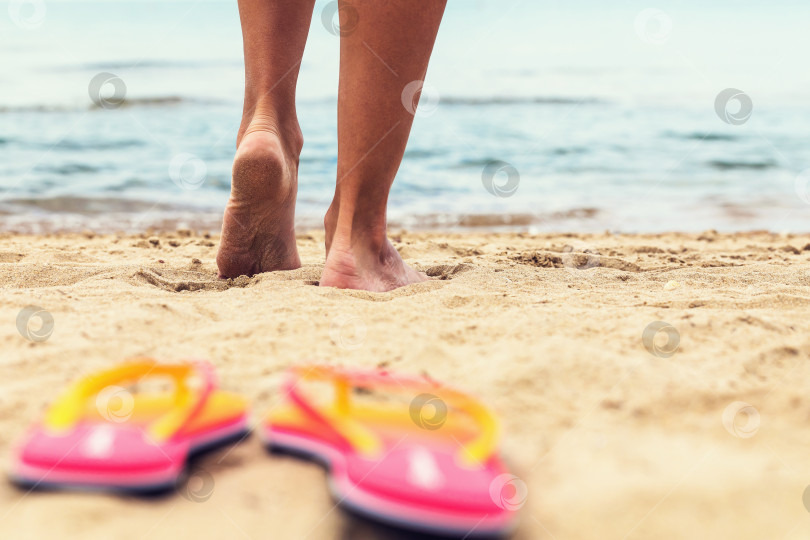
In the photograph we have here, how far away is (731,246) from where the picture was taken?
302 centimetres

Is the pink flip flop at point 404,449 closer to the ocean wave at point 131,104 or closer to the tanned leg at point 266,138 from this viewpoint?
the tanned leg at point 266,138

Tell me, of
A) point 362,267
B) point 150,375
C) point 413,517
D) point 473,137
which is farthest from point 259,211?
point 473,137

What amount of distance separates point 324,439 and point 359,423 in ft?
0.22

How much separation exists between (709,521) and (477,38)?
20.0 meters

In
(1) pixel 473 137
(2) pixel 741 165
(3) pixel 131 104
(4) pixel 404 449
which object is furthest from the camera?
(3) pixel 131 104

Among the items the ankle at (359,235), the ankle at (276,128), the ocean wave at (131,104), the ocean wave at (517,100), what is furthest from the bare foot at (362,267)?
the ocean wave at (517,100)

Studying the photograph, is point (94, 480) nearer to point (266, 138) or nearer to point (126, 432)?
point (126, 432)

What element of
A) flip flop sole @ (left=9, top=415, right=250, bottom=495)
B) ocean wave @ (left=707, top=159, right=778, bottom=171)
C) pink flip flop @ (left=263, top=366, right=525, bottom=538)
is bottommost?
flip flop sole @ (left=9, top=415, right=250, bottom=495)

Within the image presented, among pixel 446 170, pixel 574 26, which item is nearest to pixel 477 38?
pixel 574 26

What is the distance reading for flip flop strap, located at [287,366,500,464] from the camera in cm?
84

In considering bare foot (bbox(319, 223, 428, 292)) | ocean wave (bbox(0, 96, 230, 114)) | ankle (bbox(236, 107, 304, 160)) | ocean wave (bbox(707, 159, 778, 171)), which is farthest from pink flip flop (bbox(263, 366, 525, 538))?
ocean wave (bbox(0, 96, 230, 114))

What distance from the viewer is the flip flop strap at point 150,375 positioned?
2.84 ft

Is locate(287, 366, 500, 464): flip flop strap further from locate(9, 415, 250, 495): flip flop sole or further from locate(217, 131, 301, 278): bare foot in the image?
locate(217, 131, 301, 278): bare foot

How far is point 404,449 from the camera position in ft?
2.74
